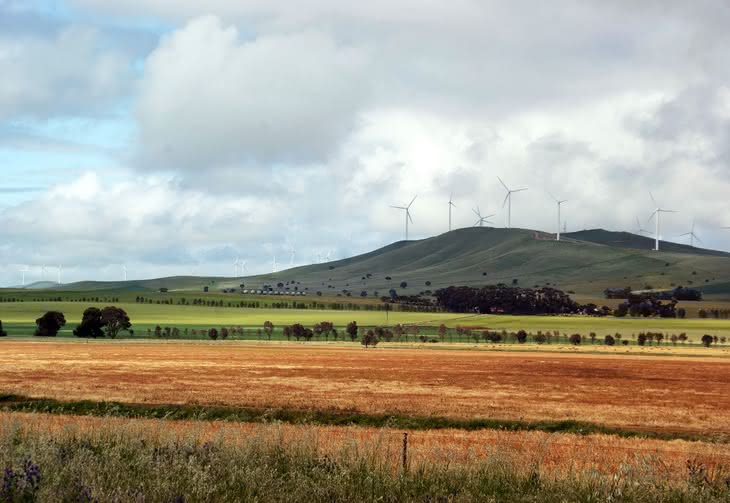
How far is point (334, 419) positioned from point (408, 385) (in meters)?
21.2

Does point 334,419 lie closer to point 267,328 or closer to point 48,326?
point 48,326

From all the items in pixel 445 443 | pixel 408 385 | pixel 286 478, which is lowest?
pixel 408 385

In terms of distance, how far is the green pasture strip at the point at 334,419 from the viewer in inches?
1447

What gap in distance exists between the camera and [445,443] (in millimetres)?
30078

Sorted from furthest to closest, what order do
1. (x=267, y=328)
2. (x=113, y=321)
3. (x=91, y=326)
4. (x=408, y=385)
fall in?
1. (x=267, y=328)
2. (x=113, y=321)
3. (x=91, y=326)
4. (x=408, y=385)

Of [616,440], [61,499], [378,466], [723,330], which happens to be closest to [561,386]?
[616,440]

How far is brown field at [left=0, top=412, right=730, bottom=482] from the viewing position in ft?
66.5

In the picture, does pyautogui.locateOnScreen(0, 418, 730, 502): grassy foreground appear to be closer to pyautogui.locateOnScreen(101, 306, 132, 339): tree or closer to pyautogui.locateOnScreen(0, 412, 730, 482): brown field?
pyautogui.locateOnScreen(0, 412, 730, 482): brown field

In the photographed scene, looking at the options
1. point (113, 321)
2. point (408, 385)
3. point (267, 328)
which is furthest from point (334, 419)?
point (267, 328)

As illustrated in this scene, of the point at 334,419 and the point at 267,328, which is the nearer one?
the point at 334,419

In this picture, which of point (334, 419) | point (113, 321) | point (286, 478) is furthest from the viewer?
point (113, 321)

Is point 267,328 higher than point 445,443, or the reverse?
point 445,443

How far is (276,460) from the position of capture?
62.2 feet

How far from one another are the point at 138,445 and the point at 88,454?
5.16 ft
